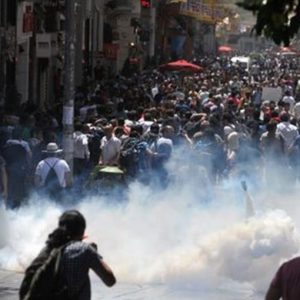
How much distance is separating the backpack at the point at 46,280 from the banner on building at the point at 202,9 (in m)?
52.7

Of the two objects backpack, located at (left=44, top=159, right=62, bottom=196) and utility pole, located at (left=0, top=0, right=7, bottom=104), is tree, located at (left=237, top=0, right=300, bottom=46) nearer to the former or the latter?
backpack, located at (left=44, top=159, right=62, bottom=196)

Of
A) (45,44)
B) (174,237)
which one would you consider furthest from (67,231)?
(45,44)

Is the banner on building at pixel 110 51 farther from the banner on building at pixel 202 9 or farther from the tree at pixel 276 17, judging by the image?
the tree at pixel 276 17

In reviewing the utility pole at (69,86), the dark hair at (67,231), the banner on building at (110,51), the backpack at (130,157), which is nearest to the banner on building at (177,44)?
the banner on building at (110,51)

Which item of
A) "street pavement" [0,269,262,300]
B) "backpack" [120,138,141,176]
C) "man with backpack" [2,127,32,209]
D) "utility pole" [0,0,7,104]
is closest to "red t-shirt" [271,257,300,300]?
"street pavement" [0,269,262,300]

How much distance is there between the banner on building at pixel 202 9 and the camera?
A: 60.3 meters

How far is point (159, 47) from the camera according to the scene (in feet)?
232

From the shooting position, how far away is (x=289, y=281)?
7035 millimetres

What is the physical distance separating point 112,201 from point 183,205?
2.97 ft

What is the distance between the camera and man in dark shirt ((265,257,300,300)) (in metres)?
7.00

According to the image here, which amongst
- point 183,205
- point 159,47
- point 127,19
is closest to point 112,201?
point 183,205

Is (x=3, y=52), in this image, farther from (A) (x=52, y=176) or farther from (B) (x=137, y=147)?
(A) (x=52, y=176)

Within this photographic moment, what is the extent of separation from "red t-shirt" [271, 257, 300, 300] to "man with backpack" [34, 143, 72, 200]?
8405mm

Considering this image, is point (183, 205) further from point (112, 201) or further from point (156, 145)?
point (156, 145)
